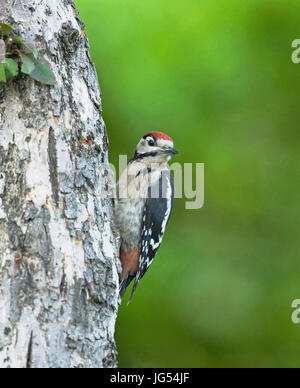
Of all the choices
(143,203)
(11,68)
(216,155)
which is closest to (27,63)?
(11,68)

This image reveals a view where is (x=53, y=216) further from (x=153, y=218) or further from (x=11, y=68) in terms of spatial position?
(x=153, y=218)

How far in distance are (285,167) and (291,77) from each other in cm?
91

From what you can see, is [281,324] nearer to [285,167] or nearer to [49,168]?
[285,167]

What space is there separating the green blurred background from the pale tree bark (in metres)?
2.03

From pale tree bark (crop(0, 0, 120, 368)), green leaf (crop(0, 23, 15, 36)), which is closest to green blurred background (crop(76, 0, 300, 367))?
pale tree bark (crop(0, 0, 120, 368))

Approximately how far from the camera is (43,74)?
266 cm

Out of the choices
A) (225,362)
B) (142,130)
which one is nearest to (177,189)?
(142,130)

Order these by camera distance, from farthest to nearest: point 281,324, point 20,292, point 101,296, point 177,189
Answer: point 281,324
point 177,189
point 101,296
point 20,292

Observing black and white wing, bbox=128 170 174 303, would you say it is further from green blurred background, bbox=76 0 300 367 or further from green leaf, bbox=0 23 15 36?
green leaf, bbox=0 23 15 36

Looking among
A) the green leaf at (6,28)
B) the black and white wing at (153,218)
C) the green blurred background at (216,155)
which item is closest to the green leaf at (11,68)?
the green leaf at (6,28)

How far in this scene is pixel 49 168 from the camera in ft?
8.85

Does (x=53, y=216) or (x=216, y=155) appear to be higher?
(x=216, y=155)

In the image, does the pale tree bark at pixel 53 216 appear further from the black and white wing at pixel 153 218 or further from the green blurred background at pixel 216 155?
the green blurred background at pixel 216 155

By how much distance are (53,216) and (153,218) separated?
1.58 metres
